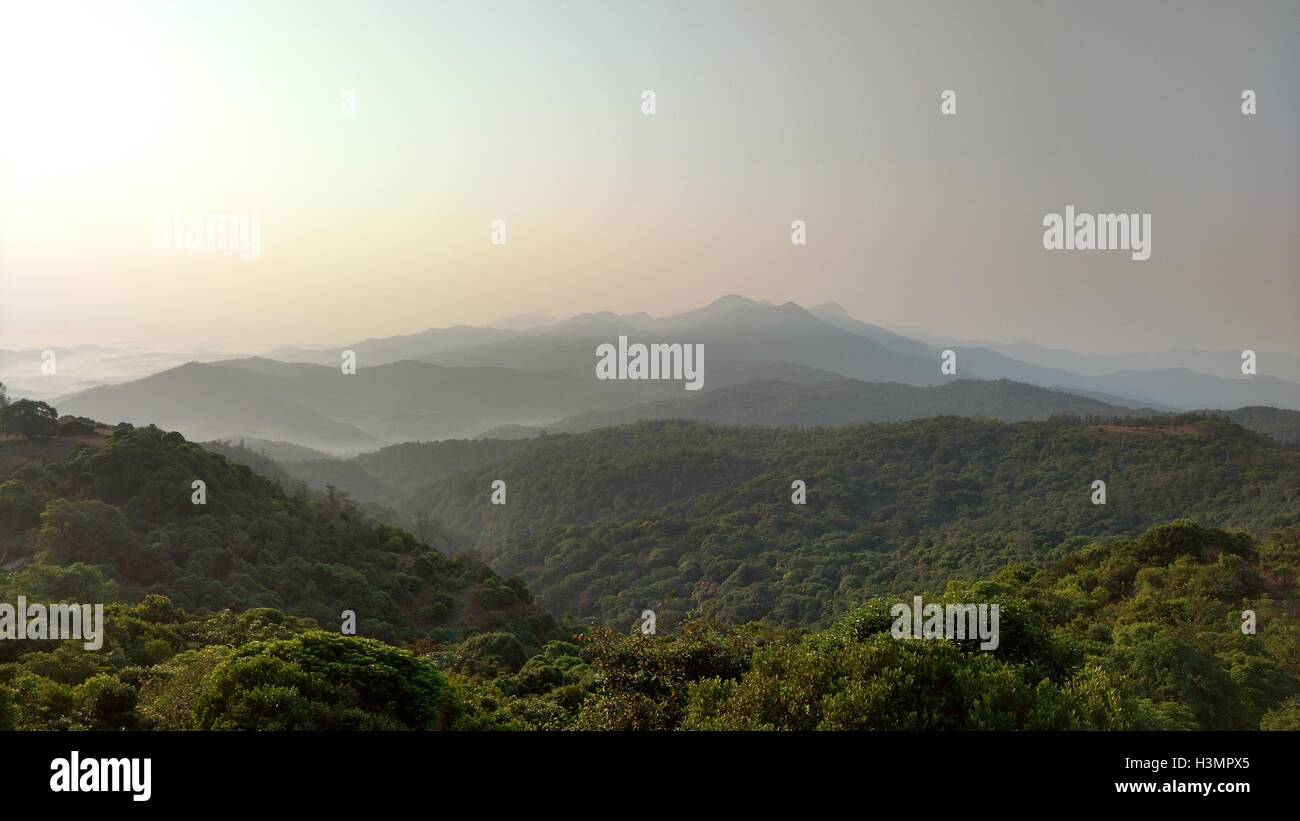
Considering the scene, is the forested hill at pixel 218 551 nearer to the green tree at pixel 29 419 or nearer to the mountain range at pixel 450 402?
the green tree at pixel 29 419

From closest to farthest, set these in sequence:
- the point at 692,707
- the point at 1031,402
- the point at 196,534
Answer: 1. the point at 692,707
2. the point at 196,534
3. the point at 1031,402

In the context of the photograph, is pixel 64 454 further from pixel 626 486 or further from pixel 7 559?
pixel 626 486

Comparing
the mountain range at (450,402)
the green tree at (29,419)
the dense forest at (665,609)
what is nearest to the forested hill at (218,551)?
the dense forest at (665,609)

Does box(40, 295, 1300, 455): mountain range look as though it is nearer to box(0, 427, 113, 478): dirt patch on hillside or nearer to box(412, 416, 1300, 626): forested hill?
box(412, 416, 1300, 626): forested hill

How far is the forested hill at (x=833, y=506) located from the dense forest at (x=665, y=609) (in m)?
0.41

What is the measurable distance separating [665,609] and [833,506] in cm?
2873

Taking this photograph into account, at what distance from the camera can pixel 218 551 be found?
829 inches

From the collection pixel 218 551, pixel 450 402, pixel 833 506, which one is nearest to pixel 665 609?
pixel 833 506

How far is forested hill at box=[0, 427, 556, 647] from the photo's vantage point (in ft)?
63.1

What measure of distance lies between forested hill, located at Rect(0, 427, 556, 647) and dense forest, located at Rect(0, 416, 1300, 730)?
97 millimetres

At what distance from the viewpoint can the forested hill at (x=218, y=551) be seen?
757 inches

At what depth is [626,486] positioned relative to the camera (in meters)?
89.7
